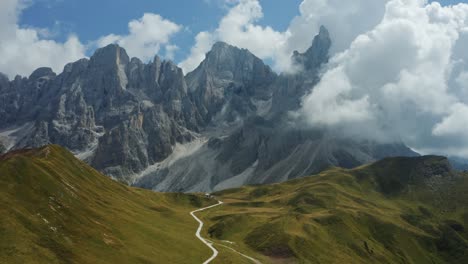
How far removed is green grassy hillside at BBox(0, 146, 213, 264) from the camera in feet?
272

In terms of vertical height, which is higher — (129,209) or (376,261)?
(129,209)

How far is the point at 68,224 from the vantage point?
320 feet

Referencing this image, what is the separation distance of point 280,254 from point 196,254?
42.1 meters

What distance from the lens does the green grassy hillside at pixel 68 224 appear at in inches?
3259

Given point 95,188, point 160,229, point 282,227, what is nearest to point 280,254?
point 282,227

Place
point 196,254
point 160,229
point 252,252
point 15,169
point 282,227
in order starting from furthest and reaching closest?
point 282,227, point 252,252, point 160,229, point 196,254, point 15,169

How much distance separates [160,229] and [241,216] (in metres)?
61.2

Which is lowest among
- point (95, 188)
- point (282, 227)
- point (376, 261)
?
point (376, 261)

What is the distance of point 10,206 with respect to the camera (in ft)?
291

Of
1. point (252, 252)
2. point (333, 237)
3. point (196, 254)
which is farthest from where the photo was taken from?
point (333, 237)

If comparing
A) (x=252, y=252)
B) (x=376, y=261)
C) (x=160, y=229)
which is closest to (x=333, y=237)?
(x=376, y=261)

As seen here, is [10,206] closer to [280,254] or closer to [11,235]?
[11,235]

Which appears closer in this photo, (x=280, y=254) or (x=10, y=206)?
(x=10, y=206)

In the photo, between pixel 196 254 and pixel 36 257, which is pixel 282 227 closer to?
pixel 196 254
